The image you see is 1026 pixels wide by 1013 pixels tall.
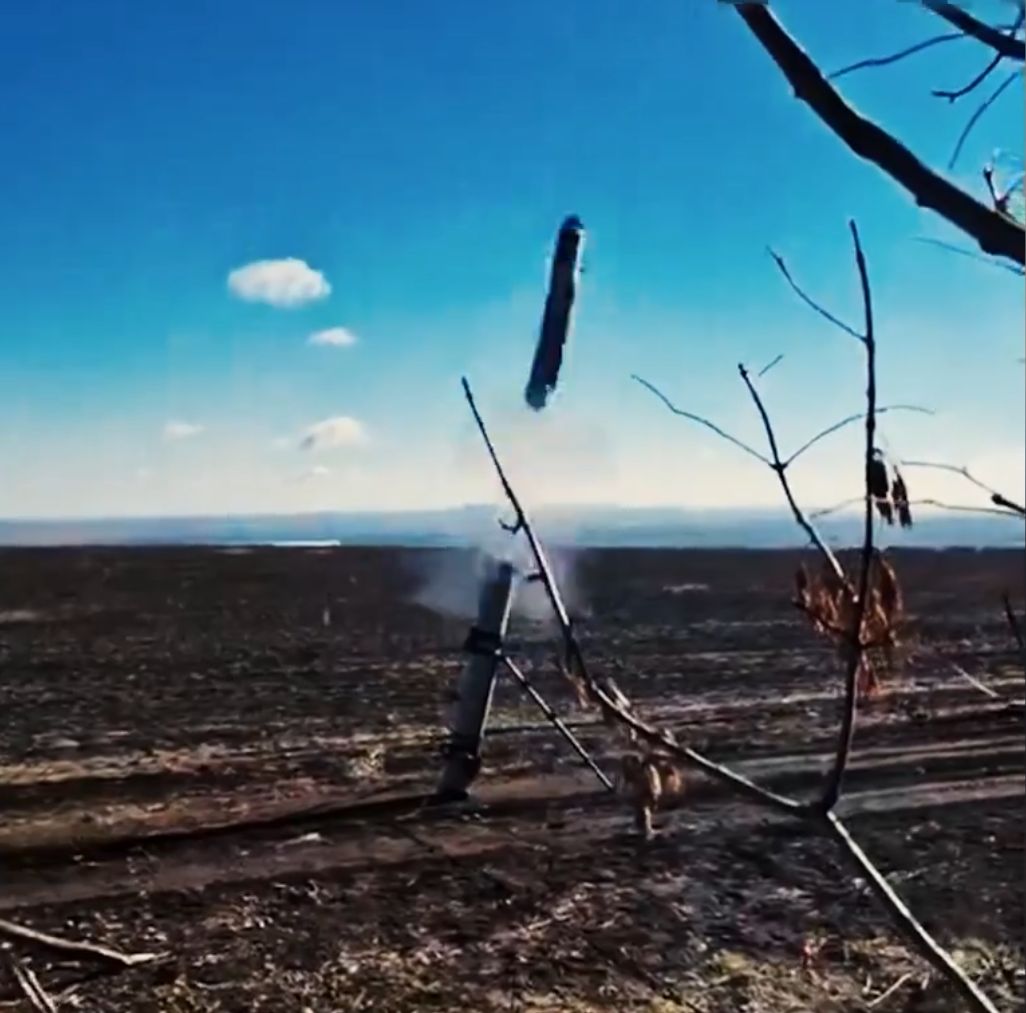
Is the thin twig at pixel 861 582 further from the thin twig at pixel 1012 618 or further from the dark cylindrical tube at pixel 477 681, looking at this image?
the dark cylindrical tube at pixel 477 681

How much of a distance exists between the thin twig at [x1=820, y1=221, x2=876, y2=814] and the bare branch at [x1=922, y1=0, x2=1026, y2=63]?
0.05m

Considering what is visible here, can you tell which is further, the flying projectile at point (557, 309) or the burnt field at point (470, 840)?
the burnt field at point (470, 840)

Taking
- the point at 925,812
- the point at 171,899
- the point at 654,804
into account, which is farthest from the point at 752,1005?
the point at 654,804

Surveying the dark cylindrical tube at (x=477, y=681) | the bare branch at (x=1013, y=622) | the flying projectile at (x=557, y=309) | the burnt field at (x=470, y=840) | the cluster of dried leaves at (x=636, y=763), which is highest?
the flying projectile at (x=557, y=309)

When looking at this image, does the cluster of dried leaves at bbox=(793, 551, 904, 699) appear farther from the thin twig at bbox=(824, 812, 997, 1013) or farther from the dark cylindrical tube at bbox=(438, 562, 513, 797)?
the dark cylindrical tube at bbox=(438, 562, 513, 797)

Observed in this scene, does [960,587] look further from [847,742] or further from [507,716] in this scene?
[847,742]

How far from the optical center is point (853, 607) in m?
0.27

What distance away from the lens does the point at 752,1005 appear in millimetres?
1180

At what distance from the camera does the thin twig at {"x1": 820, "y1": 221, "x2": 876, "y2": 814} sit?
0.25 meters

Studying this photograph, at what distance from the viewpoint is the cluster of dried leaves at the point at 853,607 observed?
0.90 ft

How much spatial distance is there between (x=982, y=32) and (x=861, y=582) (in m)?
0.12

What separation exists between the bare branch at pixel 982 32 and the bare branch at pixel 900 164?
0.11ft

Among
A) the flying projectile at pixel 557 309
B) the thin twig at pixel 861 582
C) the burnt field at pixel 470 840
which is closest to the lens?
the thin twig at pixel 861 582

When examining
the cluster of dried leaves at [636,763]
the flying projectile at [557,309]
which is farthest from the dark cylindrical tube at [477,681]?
the cluster of dried leaves at [636,763]
